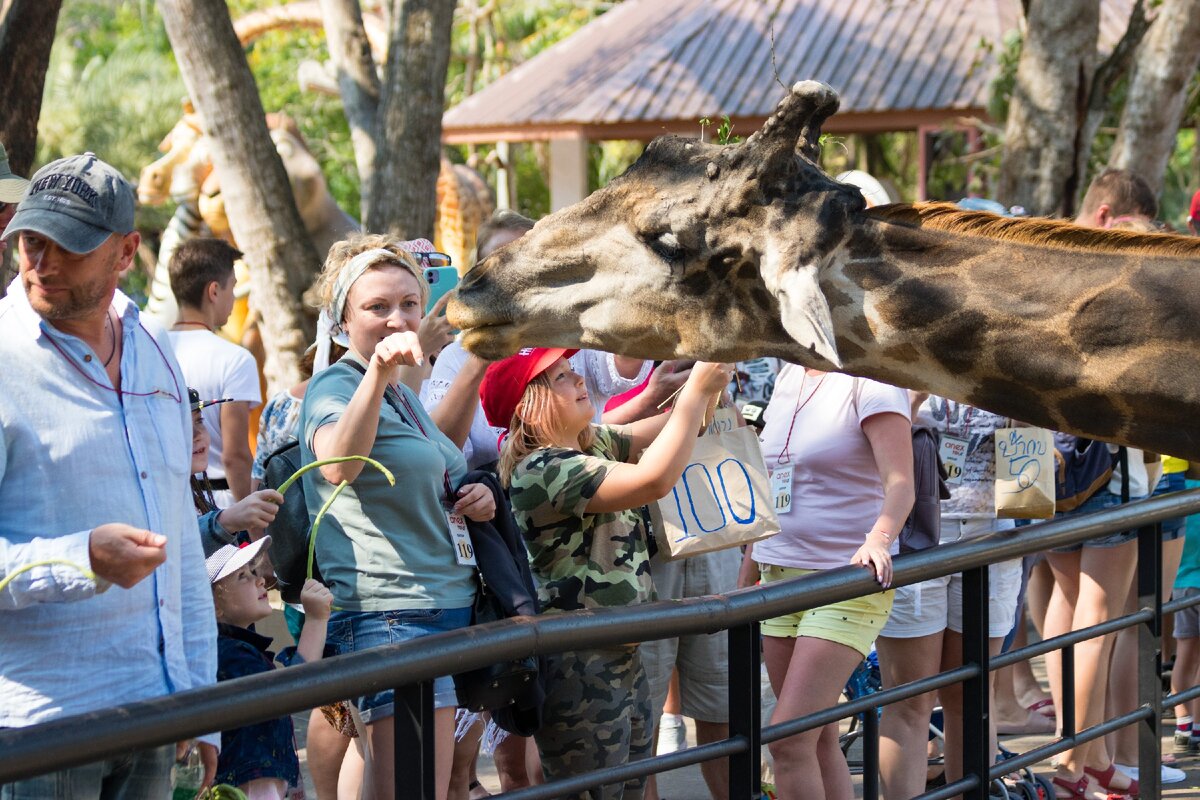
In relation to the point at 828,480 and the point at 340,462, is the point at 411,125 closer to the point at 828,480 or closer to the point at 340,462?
the point at 828,480

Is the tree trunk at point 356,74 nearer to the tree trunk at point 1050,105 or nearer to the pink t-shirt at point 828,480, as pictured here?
the tree trunk at point 1050,105

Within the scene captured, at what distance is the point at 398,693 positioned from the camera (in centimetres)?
273

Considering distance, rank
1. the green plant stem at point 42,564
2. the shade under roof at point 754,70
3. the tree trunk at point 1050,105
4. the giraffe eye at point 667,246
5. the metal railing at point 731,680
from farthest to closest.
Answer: the shade under roof at point 754,70 < the tree trunk at point 1050,105 < the giraffe eye at point 667,246 < the green plant stem at point 42,564 < the metal railing at point 731,680

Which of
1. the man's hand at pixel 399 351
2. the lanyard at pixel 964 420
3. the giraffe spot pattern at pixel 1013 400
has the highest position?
the man's hand at pixel 399 351

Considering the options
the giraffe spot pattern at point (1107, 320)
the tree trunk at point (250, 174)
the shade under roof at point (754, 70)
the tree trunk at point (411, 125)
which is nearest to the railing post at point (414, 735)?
the giraffe spot pattern at point (1107, 320)

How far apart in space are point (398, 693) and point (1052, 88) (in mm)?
7905

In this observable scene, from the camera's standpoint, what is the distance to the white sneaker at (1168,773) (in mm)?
5926

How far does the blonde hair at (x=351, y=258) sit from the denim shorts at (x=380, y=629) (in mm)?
913

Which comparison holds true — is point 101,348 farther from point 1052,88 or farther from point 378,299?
point 1052,88

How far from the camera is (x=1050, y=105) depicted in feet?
31.0

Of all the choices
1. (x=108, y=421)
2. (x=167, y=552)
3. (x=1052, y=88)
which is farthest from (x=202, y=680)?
(x=1052, y=88)

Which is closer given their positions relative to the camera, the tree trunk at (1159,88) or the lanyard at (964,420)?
the lanyard at (964,420)

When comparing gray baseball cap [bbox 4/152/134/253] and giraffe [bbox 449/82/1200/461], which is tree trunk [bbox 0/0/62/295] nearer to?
giraffe [bbox 449/82/1200/461]

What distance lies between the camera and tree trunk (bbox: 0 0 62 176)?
564 centimetres
